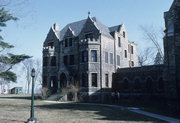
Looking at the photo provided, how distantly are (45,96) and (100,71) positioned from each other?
10454mm

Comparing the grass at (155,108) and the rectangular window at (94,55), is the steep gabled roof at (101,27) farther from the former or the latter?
the grass at (155,108)

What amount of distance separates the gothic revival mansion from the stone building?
114 inches

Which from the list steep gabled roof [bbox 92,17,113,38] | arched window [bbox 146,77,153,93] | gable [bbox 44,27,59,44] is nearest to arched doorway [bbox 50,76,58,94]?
gable [bbox 44,27,59,44]

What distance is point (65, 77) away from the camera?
127 feet

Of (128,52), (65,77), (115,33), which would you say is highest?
Result: (115,33)

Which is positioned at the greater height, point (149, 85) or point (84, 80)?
point (84, 80)

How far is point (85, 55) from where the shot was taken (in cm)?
3603

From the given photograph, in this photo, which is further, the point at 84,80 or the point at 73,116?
the point at 84,80

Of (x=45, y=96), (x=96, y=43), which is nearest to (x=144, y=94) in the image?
(x=96, y=43)

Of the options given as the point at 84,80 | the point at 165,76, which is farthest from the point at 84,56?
the point at 165,76

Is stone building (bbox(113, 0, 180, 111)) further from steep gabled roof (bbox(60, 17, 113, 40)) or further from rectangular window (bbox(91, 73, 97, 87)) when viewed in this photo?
steep gabled roof (bbox(60, 17, 113, 40))

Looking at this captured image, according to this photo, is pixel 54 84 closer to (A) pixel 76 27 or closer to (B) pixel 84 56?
(B) pixel 84 56

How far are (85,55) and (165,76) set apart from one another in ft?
53.1

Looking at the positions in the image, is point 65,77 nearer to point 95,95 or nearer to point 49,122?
point 95,95
